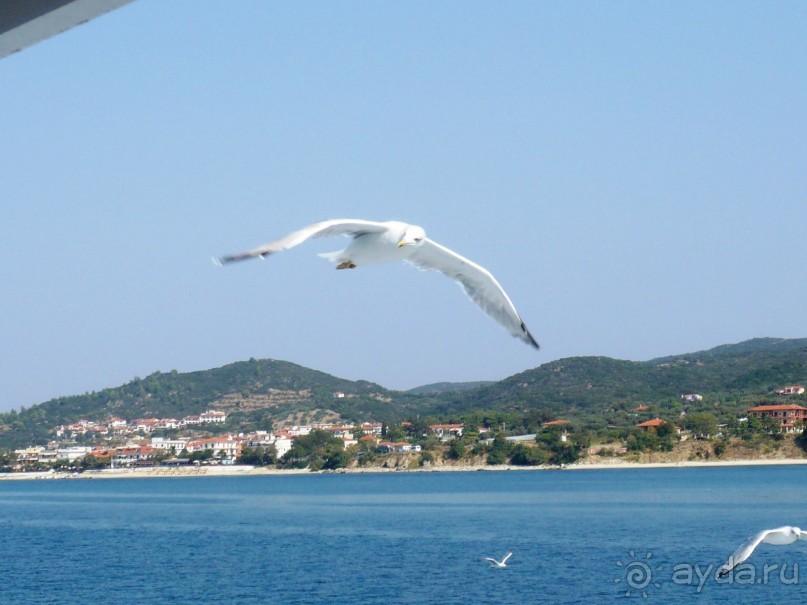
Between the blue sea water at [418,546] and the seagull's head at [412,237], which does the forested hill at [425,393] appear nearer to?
the blue sea water at [418,546]

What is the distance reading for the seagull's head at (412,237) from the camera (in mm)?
3746

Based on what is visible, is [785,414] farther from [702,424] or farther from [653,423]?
[653,423]

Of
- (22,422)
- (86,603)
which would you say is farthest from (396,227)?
(22,422)

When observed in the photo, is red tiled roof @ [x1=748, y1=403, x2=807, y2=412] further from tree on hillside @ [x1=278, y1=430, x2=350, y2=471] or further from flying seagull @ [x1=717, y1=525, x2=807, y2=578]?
flying seagull @ [x1=717, y1=525, x2=807, y2=578]

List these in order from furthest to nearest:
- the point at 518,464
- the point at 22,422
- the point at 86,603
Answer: the point at 22,422 → the point at 518,464 → the point at 86,603

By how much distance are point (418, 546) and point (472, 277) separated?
3064cm

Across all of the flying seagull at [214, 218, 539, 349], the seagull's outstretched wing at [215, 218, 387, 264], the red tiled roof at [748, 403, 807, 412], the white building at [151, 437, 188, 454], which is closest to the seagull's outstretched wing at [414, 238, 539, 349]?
the flying seagull at [214, 218, 539, 349]

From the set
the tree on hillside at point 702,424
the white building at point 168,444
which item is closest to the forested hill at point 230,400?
the white building at point 168,444

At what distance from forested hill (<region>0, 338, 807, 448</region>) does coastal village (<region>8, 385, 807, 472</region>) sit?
1802 millimetres

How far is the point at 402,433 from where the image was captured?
8450 centimetres

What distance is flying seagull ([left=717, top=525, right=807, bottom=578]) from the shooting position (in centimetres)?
845

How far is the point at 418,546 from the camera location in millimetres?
34031

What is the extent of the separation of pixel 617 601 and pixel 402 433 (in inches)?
2441

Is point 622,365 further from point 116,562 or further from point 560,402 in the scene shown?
point 116,562
